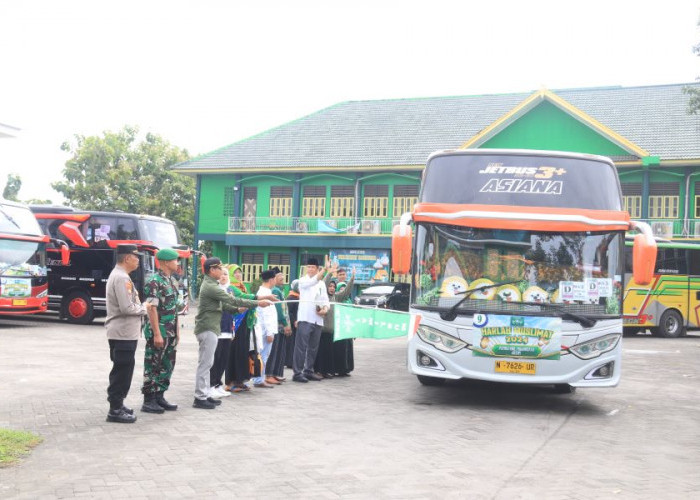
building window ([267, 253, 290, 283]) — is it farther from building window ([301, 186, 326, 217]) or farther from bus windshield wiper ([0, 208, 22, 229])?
bus windshield wiper ([0, 208, 22, 229])

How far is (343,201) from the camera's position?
39.7 meters

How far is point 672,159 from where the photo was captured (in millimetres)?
33031

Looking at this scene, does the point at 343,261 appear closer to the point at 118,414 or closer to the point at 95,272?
the point at 95,272

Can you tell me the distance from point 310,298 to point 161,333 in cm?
396

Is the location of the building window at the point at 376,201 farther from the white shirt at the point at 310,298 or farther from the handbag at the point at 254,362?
the handbag at the point at 254,362

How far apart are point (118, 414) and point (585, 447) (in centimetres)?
472

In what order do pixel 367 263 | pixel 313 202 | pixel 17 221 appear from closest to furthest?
1. pixel 17 221
2. pixel 367 263
3. pixel 313 202

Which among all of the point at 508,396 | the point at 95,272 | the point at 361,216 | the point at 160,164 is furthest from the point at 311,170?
the point at 508,396

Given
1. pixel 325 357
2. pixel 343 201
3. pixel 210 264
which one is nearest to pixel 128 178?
pixel 343 201

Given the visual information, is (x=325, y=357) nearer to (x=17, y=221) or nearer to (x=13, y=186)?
(x=17, y=221)

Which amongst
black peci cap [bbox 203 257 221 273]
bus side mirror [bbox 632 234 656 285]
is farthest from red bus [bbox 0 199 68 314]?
bus side mirror [bbox 632 234 656 285]

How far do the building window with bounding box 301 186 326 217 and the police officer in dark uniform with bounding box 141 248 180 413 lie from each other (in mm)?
30912

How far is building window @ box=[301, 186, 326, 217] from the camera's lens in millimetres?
40094

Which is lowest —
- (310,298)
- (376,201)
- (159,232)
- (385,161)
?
(310,298)
